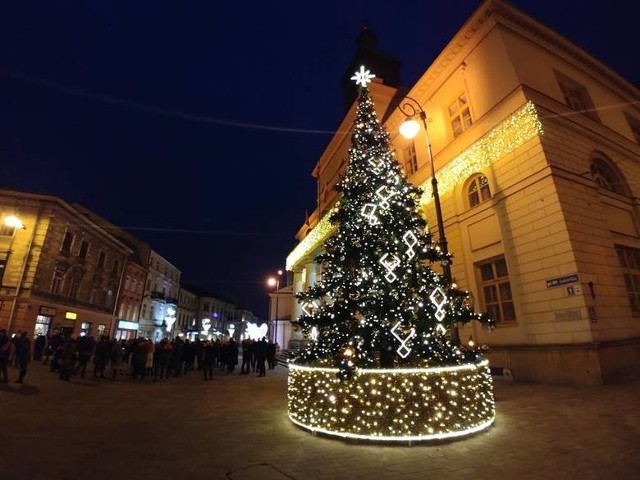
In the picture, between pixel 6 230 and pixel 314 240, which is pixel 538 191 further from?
pixel 6 230

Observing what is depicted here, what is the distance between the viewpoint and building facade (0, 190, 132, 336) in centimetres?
2266

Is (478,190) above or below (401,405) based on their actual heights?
above

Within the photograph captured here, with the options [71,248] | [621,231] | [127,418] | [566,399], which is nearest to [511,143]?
[621,231]

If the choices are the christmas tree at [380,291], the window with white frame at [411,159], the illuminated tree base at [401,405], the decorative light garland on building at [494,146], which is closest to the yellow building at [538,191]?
the decorative light garland on building at [494,146]

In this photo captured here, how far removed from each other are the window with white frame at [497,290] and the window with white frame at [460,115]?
6.33 metres

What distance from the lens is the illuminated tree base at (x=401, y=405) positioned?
18.6ft

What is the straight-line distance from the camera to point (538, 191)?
11.4 m

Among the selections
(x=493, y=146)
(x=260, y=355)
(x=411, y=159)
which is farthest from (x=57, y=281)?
(x=493, y=146)

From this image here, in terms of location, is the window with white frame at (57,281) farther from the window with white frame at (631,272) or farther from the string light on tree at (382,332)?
the window with white frame at (631,272)

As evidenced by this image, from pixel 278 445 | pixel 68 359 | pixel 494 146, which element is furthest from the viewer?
pixel 494 146

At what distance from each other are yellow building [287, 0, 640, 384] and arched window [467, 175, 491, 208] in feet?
0.17

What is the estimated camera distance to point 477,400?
6.23 m

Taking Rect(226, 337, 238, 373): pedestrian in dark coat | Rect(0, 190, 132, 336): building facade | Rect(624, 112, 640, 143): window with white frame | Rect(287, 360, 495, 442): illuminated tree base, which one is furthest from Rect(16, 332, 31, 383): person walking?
Rect(624, 112, 640, 143): window with white frame

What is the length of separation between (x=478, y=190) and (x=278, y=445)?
1265cm
